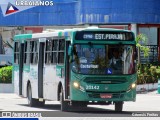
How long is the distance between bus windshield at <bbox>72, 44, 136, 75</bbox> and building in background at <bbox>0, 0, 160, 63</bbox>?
41152mm

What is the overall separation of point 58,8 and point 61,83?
49.4 m

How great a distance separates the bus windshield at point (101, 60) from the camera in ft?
85.0

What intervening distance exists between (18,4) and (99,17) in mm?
11885

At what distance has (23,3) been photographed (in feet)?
251

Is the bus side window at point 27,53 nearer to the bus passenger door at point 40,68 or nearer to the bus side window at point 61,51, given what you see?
the bus passenger door at point 40,68

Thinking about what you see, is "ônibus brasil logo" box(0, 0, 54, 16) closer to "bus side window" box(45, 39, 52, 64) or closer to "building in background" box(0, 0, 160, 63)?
"building in background" box(0, 0, 160, 63)

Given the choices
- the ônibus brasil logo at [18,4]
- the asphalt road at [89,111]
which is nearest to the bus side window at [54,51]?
the asphalt road at [89,111]

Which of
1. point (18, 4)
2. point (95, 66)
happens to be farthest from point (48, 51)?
point (18, 4)

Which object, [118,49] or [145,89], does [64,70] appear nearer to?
[118,49]

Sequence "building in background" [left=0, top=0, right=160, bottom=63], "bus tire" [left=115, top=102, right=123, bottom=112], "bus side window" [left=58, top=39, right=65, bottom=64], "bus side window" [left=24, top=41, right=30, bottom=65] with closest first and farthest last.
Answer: "bus side window" [left=58, top=39, right=65, bottom=64]
"bus tire" [left=115, top=102, right=123, bottom=112]
"bus side window" [left=24, top=41, right=30, bottom=65]
"building in background" [left=0, top=0, right=160, bottom=63]

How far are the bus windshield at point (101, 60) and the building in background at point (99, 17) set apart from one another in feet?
135

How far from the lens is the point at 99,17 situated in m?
68.0

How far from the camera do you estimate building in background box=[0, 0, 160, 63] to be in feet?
221

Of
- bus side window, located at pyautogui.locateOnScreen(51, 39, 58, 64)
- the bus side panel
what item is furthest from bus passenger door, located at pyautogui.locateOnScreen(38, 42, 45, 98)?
bus side window, located at pyautogui.locateOnScreen(51, 39, 58, 64)
